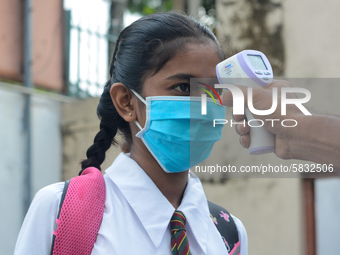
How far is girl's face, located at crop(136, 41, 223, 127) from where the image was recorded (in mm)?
1715

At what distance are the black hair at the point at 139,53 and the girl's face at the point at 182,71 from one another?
29mm

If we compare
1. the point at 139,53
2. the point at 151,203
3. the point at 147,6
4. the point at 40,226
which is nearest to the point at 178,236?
the point at 151,203

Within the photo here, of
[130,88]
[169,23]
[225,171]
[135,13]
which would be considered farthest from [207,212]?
[135,13]

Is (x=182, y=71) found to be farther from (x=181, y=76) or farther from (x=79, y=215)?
(x=79, y=215)

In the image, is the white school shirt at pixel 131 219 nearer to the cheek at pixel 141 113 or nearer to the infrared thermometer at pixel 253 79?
the cheek at pixel 141 113

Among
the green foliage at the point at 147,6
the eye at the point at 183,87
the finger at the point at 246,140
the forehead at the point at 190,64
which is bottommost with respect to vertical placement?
the finger at the point at 246,140

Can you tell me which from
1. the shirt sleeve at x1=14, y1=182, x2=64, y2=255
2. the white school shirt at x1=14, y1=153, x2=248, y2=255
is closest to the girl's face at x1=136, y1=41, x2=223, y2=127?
the white school shirt at x1=14, y1=153, x2=248, y2=255

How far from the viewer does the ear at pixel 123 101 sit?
1.84 meters

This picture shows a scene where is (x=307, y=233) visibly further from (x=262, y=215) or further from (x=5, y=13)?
(x=5, y=13)

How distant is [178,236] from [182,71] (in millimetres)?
641

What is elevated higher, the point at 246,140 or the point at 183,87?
the point at 183,87

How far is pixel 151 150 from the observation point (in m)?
1.78

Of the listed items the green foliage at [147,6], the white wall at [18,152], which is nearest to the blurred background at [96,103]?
the white wall at [18,152]

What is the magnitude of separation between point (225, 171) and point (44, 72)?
273cm
